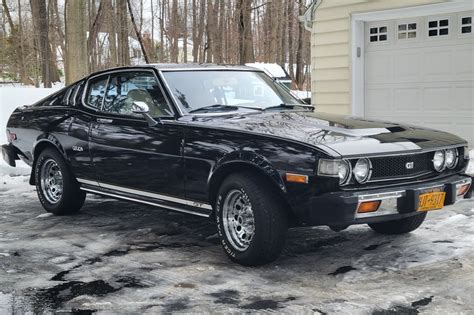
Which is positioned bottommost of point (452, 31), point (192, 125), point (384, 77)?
point (192, 125)

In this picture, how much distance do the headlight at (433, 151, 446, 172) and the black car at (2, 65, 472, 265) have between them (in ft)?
0.04

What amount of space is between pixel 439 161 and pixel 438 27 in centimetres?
669

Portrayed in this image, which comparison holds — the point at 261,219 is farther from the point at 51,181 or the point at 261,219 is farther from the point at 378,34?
the point at 378,34

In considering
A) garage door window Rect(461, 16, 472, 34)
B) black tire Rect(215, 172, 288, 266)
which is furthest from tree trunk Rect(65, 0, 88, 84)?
black tire Rect(215, 172, 288, 266)

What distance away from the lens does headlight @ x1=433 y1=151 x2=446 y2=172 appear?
4.73 meters

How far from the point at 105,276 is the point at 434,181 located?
2.58 metres

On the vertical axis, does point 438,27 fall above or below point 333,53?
above

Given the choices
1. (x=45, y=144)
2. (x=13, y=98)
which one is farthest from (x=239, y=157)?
(x=13, y=98)

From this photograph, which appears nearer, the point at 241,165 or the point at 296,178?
the point at 296,178

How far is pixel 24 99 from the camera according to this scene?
14.4 metres

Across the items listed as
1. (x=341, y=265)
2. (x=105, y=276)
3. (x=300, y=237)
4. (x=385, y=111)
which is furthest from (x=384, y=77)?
(x=105, y=276)

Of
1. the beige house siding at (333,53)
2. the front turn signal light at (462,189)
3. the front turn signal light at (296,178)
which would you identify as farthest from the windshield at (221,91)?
the beige house siding at (333,53)

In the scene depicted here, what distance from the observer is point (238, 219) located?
15.5ft

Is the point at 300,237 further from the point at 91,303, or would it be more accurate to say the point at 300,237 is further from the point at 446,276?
the point at 91,303
